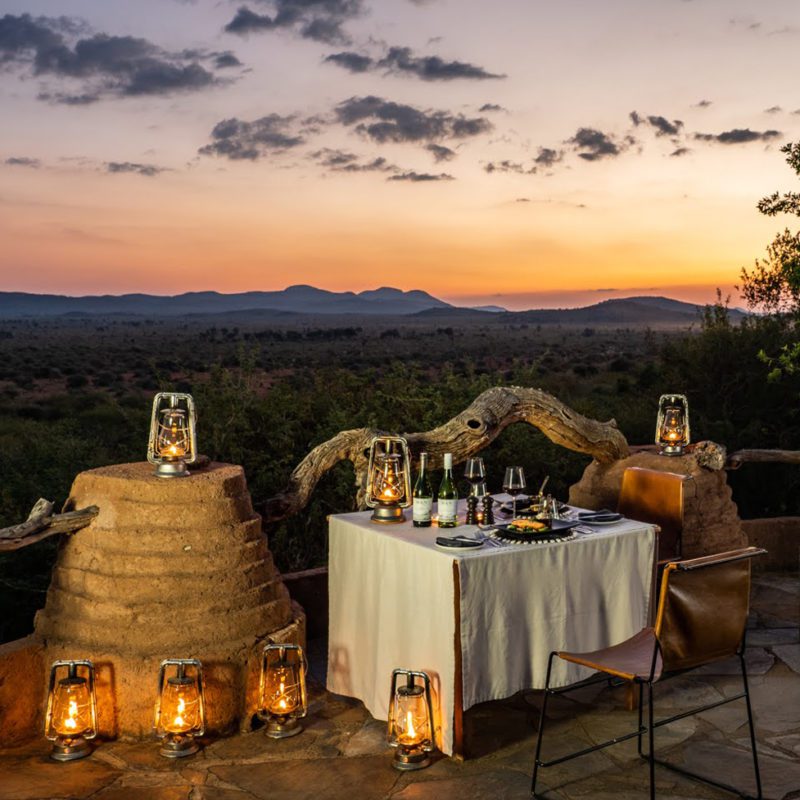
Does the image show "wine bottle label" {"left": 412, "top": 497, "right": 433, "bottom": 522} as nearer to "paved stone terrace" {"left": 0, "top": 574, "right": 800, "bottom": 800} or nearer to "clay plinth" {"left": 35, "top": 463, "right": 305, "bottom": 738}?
"clay plinth" {"left": 35, "top": 463, "right": 305, "bottom": 738}

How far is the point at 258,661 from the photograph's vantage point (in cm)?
462

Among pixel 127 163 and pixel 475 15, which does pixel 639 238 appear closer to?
pixel 127 163

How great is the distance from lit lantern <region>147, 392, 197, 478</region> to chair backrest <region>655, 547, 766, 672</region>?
2248 mm

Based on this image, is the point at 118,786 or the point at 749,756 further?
the point at 749,756

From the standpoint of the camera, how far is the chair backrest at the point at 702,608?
3.64 m

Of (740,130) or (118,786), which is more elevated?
(740,130)

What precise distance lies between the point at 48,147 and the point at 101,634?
10.0 m

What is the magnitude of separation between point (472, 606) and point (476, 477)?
90 cm

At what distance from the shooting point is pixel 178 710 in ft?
14.1

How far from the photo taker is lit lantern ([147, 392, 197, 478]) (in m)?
4.64

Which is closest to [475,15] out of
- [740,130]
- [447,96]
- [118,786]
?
[447,96]

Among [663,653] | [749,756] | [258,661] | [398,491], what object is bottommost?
[749,756]

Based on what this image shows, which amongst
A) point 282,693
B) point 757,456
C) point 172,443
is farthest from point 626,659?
point 757,456

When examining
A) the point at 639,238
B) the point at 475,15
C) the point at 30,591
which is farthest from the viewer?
the point at 639,238
